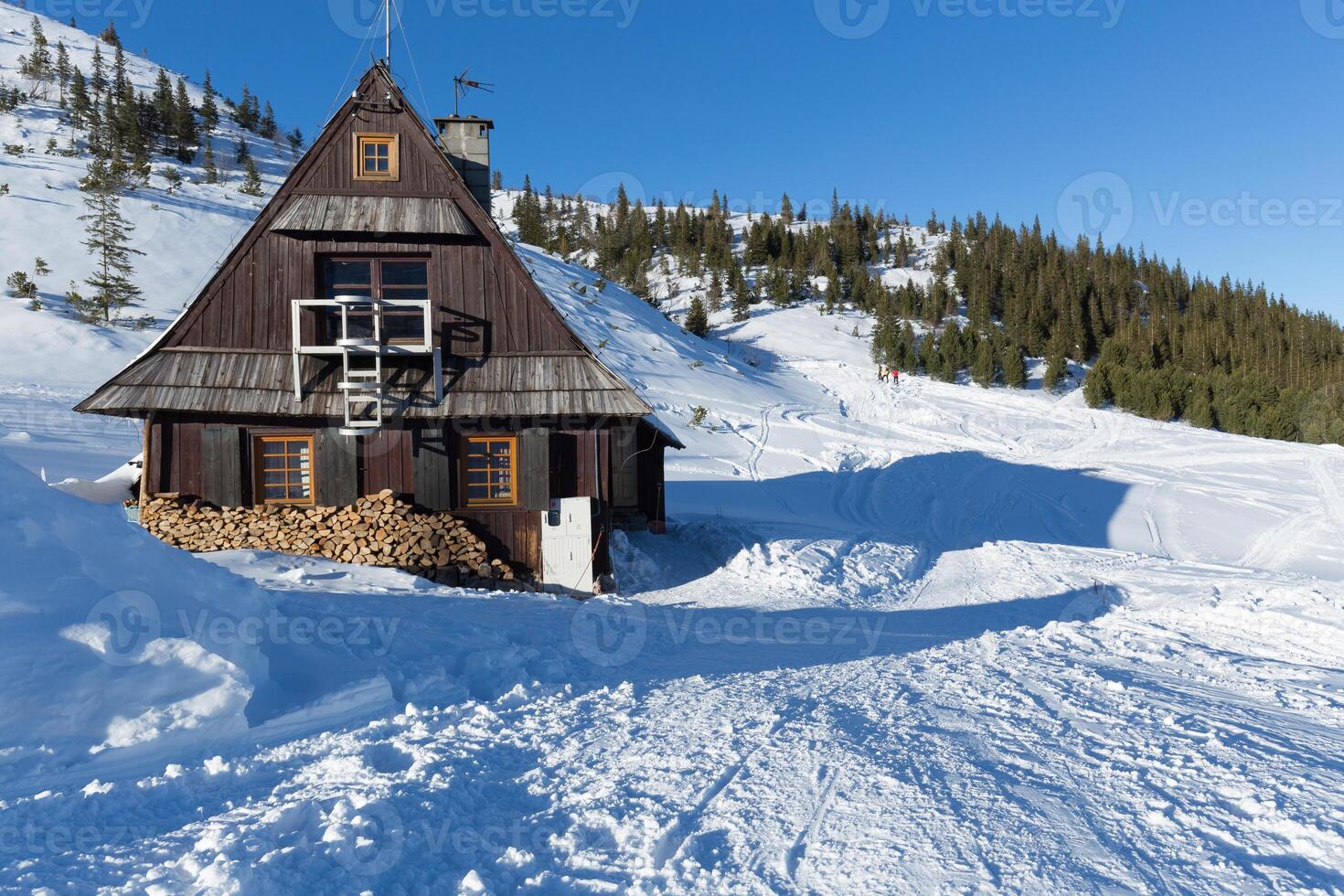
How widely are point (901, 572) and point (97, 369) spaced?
22.9 meters

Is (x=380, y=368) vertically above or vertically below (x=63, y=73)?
below

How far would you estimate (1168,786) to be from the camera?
4.41 metres

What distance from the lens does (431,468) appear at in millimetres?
11953

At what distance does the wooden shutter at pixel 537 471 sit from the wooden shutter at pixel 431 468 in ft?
4.33

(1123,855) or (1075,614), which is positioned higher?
(1123,855)

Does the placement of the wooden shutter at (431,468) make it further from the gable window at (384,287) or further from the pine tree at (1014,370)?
the pine tree at (1014,370)

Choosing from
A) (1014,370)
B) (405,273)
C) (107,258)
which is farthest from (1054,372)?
(107,258)

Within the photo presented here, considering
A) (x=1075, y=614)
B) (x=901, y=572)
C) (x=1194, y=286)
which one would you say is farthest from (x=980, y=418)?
(x=1194, y=286)

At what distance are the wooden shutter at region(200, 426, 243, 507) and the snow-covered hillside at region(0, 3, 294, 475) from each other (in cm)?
559

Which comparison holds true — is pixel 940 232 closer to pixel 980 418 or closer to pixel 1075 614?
pixel 980 418

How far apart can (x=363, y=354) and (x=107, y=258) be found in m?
22.5

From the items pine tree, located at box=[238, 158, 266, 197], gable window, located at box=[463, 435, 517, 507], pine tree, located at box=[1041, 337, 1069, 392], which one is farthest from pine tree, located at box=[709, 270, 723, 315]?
gable window, located at box=[463, 435, 517, 507]

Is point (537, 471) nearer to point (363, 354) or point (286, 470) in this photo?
point (363, 354)

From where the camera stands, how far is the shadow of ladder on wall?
11.3m
